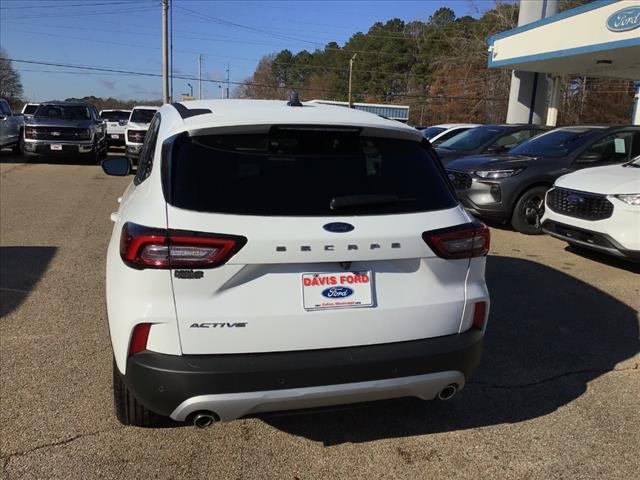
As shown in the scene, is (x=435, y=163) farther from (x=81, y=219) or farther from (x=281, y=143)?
(x=81, y=219)

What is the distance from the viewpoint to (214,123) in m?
2.64

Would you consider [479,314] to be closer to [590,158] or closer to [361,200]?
[361,200]

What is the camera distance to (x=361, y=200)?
2625 millimetres

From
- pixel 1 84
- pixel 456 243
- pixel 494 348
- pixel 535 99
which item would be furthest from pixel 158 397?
pixel 1 84

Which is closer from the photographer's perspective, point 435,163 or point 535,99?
point 435,163

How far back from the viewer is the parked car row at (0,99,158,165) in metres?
17.0

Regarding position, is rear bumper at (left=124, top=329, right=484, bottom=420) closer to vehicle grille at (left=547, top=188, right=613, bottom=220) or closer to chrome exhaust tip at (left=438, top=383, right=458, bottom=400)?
chrome exhaust tip at (left=438, top=383, right=458, bottom=400)

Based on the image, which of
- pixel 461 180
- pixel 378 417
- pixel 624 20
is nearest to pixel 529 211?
pixel 461 180

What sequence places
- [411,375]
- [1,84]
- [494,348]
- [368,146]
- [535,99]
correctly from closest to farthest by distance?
1. [411,375]
2. [368,146]
3. [494,348]
4. [535,99]
5. [1,84]

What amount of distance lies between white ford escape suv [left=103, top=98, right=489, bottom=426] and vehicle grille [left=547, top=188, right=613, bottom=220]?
4.04 metres

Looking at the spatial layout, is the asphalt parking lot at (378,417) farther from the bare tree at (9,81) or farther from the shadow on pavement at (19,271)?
the bare tree at (9,81)

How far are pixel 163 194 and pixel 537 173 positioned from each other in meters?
7.04

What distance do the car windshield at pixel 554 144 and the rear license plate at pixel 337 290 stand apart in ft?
23.3

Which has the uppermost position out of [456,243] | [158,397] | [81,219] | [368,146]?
[368,146]
